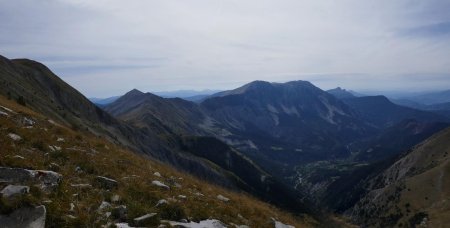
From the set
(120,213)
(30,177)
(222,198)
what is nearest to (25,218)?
(30,177)

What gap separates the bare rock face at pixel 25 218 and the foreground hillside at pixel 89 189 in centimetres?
3

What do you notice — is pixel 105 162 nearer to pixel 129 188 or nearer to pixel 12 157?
pixel 129 188

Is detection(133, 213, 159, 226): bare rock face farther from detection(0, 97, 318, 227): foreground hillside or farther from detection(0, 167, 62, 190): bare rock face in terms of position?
detection(0, 167, 62, 190): bare rock face

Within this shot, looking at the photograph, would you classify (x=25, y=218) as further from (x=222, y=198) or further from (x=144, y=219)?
(x=222, y=198)

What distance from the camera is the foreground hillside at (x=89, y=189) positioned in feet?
42.1

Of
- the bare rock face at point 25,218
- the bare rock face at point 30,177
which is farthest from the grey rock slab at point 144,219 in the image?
the bare rock face at point 25,218

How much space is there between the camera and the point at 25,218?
466 inches

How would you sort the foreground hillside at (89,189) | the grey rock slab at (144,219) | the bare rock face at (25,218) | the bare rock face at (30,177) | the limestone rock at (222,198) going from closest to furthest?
the bare rock face at (25,218) < the foreground hillside at (89,189) < the bare rock face at (30,177) < the grey rock slab at (144,219) < the limestone rock at (222,198)

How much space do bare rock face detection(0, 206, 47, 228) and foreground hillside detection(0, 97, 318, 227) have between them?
30 mm

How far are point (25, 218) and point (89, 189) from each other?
385cm

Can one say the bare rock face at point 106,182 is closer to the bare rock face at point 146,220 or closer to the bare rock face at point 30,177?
the bare rock face at point 30,177

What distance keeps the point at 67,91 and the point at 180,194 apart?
116462 millimetres

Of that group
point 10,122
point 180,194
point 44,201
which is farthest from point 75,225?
point 10,122

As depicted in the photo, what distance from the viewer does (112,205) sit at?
1497 cm
